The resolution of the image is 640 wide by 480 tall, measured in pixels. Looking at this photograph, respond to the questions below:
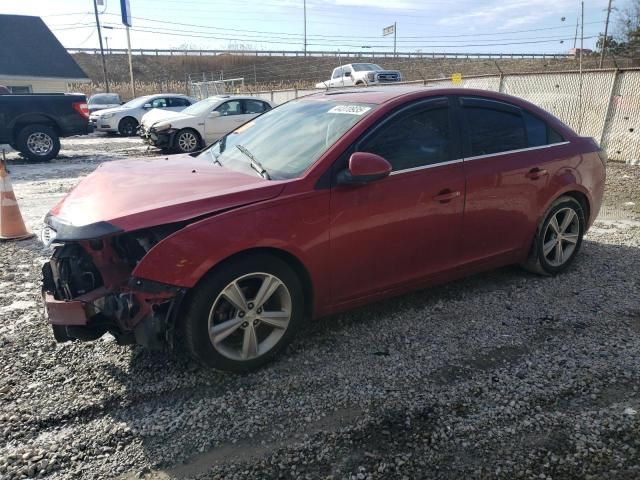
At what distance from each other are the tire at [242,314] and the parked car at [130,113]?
17.2 meters

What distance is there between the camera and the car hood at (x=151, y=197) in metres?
2.72

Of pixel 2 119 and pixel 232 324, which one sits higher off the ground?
pixel 2 119

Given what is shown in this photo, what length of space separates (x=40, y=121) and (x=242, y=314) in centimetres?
1140

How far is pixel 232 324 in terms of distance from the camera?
2967 mm

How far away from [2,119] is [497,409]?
1260cm

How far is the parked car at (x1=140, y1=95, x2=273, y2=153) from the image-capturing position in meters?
13.0

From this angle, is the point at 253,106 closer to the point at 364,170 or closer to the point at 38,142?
the point at 38,142

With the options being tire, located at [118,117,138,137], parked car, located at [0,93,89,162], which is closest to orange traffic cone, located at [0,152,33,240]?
parked car, located at [0,93,89,162]

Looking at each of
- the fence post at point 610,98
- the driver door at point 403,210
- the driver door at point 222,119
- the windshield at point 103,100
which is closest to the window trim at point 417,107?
the driver door at point 403,210

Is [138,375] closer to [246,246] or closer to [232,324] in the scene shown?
[232,324]

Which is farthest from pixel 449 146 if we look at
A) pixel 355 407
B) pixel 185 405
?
pixel 185 405

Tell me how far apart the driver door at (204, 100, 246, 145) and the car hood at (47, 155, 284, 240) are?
10.2 meters

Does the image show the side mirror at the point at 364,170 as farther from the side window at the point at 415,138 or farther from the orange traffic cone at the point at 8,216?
the orange traffic cone at the point at 8,216

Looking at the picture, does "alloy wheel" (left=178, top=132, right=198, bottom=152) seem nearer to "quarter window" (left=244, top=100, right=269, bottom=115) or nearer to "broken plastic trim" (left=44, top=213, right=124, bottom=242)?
"quarter window" (left=244, top=100, right=269, bottom=115)
